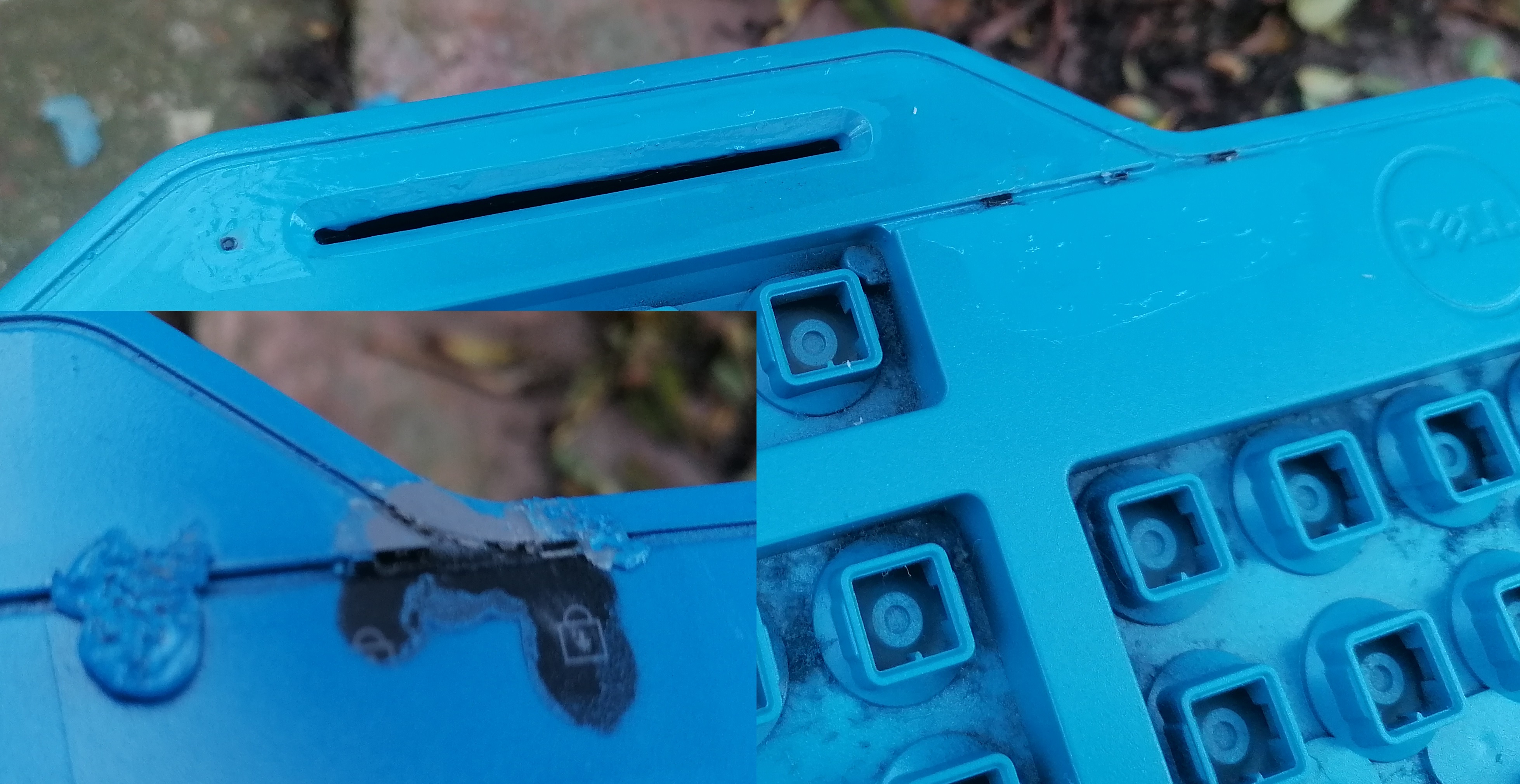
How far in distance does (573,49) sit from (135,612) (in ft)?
2.29

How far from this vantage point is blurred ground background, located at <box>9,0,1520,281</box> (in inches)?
36.4

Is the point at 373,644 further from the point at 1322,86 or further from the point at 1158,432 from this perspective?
the point at 1322,86

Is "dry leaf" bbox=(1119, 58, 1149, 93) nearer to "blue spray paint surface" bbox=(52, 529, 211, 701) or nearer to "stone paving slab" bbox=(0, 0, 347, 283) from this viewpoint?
"stone paving slab" bbox=(0, 0, 347, 283)

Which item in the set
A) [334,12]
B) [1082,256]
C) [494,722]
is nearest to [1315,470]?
[1082,256]

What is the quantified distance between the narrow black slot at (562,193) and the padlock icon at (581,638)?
211mm

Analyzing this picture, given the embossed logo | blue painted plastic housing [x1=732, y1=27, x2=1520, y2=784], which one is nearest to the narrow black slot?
blue painted plastic housing [x1=732, y1=27, x2=1520, y2=784]

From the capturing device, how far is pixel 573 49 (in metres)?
0.96

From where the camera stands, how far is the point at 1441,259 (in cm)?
57

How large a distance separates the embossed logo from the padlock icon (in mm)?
484

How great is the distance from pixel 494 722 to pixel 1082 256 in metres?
0.37

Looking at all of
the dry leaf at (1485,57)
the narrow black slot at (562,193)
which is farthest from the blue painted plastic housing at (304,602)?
the dry leaf at (1485,57)

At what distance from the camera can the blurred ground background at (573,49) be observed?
3.03ft

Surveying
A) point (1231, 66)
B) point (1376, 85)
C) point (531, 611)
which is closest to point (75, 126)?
point (531, 611)

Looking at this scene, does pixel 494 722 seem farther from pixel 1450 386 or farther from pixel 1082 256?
pixel 1450 386
